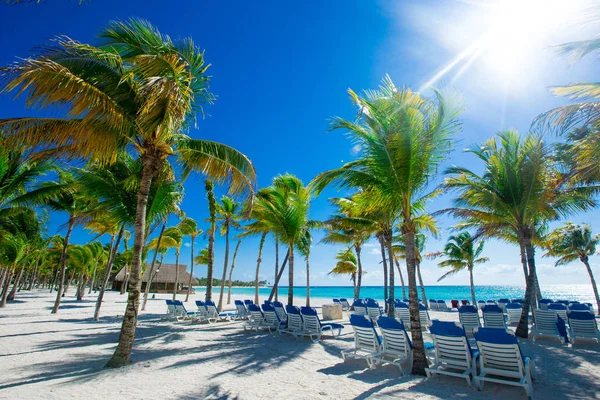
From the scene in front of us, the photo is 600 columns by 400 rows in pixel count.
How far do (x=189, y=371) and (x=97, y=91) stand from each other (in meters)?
5.62

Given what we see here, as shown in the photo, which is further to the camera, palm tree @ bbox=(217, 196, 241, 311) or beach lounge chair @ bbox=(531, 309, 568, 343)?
palm tree @ bbox=(217, 196, 241, 311)

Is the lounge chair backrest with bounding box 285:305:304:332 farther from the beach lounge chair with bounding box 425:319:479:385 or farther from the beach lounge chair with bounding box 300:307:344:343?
the beach lounge chair with bounding box 425:319:479:385

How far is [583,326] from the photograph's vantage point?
324 inches

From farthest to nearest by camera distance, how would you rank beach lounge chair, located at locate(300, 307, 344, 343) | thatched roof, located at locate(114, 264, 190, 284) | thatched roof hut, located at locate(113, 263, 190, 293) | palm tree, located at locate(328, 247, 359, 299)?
thatched roof hut, located at locate(113, 263, 190, 293), thatched roof, located at locate(114, 264, 190, 284), palm tree, located at locate(328, 247, 359, 299), beach lounge chair, located at locate(300, 307, 344, 343)

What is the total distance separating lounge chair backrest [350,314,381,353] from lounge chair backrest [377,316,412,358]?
0.62 ft

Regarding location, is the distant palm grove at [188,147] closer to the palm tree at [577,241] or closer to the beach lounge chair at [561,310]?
the beach lounge chair at [561,310]

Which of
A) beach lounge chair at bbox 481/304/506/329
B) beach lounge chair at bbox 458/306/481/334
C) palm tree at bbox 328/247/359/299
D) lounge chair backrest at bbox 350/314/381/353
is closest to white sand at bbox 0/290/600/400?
lounge chair backrest at bbox 350/314/381/353

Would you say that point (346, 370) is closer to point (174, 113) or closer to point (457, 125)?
point (457, 125)

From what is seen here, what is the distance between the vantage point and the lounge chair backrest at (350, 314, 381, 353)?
6434 millimetres

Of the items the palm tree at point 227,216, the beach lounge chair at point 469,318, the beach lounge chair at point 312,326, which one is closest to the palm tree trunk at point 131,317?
the beach lounge chair at point 312,326

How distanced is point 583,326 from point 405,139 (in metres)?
7.70

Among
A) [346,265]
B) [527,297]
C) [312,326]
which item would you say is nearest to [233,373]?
[312,326]

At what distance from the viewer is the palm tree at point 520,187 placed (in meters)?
9.15

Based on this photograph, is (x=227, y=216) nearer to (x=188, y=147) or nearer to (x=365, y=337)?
(x=188, y=147)
